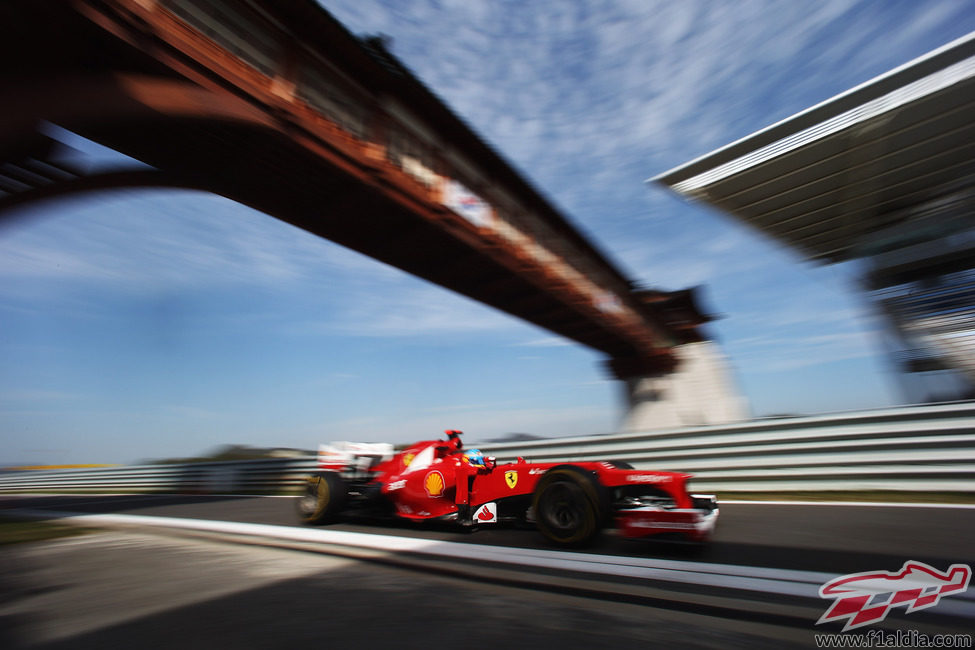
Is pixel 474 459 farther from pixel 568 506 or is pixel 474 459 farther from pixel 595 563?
pixel 595 563

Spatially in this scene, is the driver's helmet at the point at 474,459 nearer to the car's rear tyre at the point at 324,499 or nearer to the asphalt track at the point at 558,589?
the asphalt track at the point at 558,589

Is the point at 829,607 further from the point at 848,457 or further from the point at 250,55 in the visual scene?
the point at 250,55

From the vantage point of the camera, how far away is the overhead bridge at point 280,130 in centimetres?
508

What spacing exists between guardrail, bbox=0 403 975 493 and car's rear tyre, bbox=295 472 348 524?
3.61 metres

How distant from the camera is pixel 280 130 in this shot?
266 inches

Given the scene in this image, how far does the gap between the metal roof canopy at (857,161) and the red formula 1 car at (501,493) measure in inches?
534

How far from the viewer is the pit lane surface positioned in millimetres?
3037

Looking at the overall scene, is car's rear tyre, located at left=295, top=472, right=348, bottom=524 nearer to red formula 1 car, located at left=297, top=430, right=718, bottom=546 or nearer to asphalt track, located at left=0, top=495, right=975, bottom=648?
red formula 1 car, located at left=297, top=430, right=718, bottom=546

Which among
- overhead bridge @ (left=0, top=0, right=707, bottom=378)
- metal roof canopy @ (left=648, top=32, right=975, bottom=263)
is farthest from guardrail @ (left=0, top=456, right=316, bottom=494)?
metal roof canopy @ (left=648, top=32, right=975, bottom=263)

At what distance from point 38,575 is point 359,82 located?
847 centimetres

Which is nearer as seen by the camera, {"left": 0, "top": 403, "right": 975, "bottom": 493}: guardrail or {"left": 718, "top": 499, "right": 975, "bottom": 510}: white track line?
{"left": 718, "top": 499, "right": 975, "bottom": 510}: white track line

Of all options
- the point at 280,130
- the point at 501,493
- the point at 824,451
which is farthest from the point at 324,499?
the point at 824,451

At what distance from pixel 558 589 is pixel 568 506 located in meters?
1.18

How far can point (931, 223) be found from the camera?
17.5 metres
